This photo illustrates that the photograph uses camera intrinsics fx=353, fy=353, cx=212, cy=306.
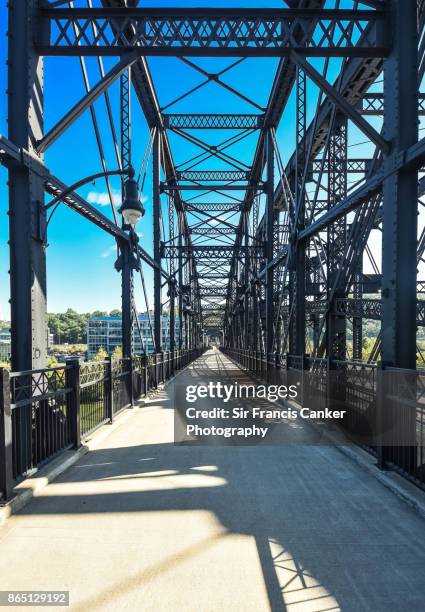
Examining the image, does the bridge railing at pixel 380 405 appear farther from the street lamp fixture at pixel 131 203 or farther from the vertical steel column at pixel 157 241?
the vertical steel column at pixel 157 241

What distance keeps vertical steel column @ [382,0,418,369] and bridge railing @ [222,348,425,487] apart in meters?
0.66

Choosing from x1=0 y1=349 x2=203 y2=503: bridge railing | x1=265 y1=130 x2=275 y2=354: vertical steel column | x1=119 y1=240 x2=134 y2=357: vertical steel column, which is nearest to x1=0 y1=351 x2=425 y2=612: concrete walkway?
x1=0 y1=349 x2=203 y2=503: bridge railing

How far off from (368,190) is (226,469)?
209 inches

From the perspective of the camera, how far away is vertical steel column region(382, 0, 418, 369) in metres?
5.52

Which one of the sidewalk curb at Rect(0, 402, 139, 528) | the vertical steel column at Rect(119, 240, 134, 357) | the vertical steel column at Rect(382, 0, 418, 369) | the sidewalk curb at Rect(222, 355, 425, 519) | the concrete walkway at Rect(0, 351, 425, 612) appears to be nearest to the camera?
the concrete walkway at Rect(0, 351, 425, 612)

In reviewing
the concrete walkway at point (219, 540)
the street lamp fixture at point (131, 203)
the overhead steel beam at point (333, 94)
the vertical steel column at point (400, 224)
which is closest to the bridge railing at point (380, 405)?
the concrete walkway at point (219, 540)

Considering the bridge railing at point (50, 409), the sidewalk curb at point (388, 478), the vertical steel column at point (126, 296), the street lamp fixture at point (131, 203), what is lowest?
the sidewalk curb at point (388, 478)

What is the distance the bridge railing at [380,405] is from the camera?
14.1 feet

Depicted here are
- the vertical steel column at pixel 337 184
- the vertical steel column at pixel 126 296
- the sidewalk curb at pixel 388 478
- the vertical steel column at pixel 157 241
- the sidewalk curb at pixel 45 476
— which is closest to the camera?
the sidewalk curb at pixel 45 476

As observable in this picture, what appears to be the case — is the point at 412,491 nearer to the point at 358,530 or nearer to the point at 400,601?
the point at 358,530

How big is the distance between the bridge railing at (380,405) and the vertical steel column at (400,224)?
0.66 m

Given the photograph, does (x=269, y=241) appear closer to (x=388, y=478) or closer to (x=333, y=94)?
(x=333, y=94)

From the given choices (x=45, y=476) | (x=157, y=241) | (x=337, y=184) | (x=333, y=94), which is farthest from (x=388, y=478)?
(x=157, y=241)

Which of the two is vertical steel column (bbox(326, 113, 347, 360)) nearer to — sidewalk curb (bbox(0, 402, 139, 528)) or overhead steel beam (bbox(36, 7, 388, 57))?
overhead steel beam (bbox(36, 7, 388, 57))
